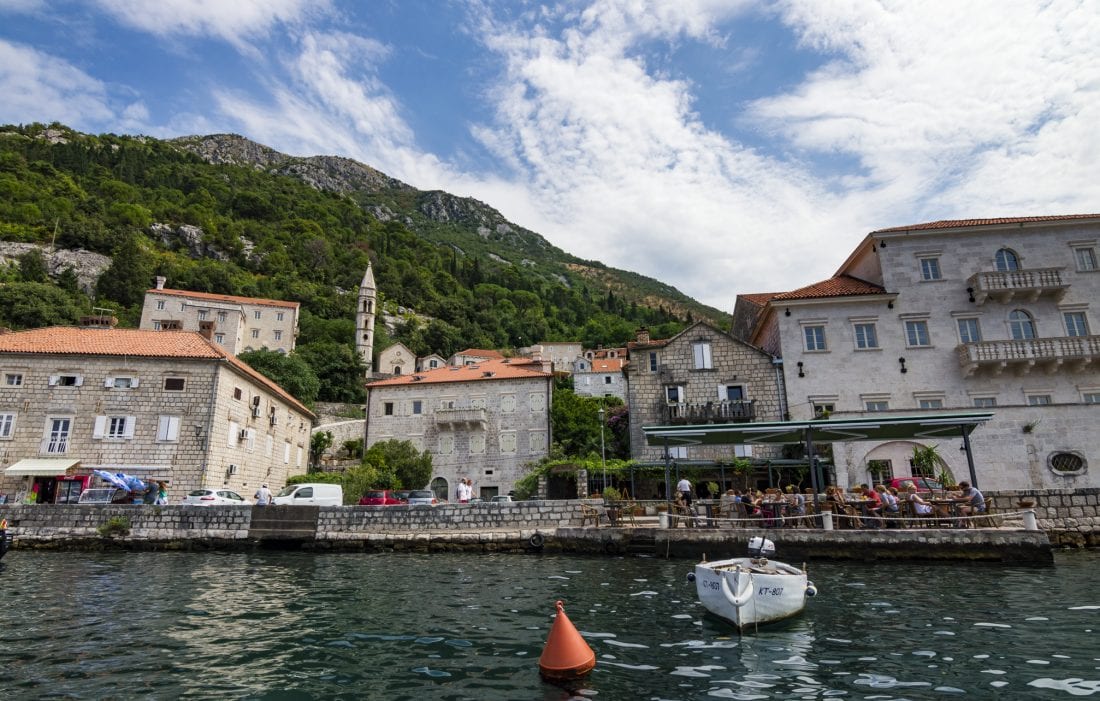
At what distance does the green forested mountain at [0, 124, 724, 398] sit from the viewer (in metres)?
74.8

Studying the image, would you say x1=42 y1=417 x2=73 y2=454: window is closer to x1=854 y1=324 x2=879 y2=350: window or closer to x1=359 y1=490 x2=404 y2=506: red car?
x1=359 y1=490 x2=404 y2=506: red car

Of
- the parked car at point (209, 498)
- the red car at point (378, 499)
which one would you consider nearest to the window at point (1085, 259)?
the red car at point (378, 499)

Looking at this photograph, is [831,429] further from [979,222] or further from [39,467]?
[39,467]

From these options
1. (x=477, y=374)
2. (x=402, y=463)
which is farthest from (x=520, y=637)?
(x=477, y=374)

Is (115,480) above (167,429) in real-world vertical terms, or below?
below

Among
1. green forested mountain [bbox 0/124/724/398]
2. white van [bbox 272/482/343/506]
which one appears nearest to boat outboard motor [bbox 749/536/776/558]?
white van [bbox 272/482/343/506]

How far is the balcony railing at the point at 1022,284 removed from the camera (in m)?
28.7

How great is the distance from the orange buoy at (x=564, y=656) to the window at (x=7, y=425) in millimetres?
33281

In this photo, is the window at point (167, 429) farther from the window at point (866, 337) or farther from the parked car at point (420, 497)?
the window at point (866, 337)

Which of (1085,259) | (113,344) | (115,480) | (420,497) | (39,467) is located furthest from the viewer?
(113,344)

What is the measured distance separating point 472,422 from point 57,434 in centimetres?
2183

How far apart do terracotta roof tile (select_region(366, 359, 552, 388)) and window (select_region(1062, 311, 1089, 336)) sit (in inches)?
1112

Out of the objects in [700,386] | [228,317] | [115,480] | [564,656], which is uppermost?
[228,317]

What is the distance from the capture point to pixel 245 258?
3922 inches
